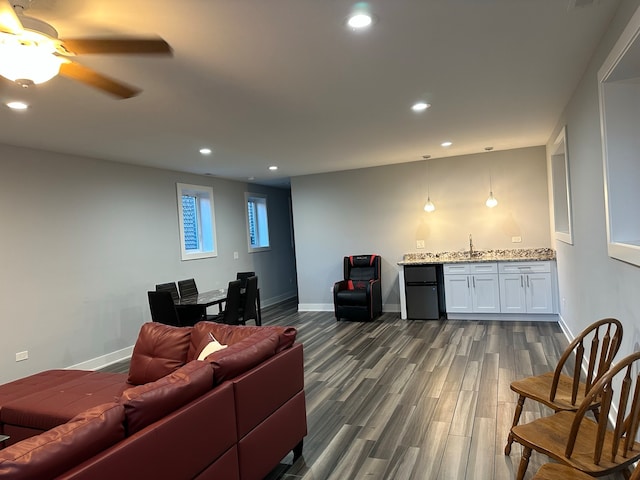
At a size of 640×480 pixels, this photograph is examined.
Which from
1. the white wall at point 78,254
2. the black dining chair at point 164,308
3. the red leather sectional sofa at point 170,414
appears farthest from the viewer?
the black dining chair at point 164,308

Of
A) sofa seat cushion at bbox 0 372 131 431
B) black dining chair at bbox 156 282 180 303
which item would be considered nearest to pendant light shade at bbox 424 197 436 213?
black dining chair at bbox 156 282 180 303

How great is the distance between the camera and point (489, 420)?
304 centimetres

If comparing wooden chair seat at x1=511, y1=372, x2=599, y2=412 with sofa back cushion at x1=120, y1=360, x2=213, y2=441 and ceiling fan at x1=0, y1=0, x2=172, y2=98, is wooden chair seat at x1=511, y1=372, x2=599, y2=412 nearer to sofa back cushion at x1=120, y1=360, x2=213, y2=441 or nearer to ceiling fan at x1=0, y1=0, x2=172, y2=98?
sofa back cushion at x1=120, y1=360, x2=213, y2=441

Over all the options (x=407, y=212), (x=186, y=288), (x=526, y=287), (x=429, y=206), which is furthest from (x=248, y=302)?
(x=526, y=287)

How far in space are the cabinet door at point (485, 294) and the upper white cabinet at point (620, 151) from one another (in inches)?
142

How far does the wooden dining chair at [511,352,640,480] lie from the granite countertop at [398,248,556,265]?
13.7ft

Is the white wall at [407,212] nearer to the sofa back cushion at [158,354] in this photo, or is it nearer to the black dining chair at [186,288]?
the black dining chair at [186,288]

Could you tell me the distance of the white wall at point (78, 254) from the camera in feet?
14.1

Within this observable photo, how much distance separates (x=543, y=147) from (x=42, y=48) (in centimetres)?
633

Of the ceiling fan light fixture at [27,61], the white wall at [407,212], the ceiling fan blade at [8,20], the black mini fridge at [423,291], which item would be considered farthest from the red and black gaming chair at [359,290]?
the ceiling fan blade at [8,20]

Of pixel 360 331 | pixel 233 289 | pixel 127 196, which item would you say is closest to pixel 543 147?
pixel 360 331

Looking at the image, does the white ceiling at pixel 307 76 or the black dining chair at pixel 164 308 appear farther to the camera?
the black dining chair at pixel 164 308

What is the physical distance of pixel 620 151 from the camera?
7.95 ft

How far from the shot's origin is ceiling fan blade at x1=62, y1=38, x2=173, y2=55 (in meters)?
1.87
